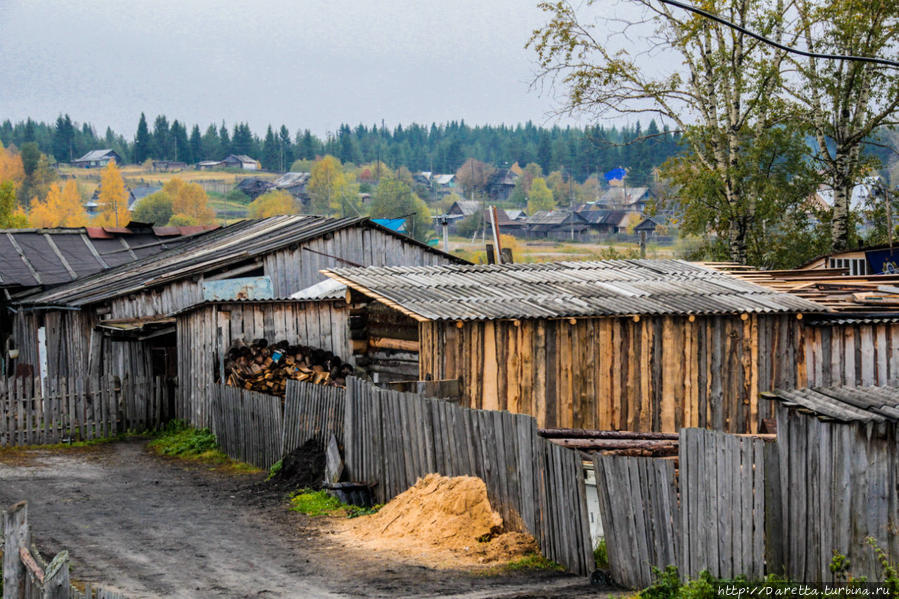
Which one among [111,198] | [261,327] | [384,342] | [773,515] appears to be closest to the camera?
[773,515]

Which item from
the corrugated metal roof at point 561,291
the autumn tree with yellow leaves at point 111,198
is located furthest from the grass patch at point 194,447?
the autumn tree with yellow leaves at point 111,198

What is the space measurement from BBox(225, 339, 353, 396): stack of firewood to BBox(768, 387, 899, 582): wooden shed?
12.9 m

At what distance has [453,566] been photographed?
445 inches

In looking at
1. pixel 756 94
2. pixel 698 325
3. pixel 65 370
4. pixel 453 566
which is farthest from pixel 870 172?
pixel 453 566

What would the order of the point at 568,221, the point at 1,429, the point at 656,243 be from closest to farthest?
the point at 1,429 → the point at 656,243 → the point at 568,221

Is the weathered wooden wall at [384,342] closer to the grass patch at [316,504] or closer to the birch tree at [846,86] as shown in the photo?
the grass patch at [316,504]

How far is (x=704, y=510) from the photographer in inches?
365

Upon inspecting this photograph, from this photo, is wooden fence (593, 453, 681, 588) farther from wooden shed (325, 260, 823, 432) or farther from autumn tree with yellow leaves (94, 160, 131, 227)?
autumn tree with yellow leaves (94, 160, 131, 227)

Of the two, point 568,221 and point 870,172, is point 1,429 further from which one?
point 568,221

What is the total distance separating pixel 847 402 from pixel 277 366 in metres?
13.9

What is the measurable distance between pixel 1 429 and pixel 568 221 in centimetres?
13043

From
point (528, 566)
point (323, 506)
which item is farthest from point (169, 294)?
point (528, 566)

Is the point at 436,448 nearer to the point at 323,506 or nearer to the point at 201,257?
the point at 323,506

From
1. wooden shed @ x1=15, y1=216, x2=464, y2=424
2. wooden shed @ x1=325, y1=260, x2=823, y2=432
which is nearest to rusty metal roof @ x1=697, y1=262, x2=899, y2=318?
wooden shed @ x1=325, y1=260, x2=823, y2=432
